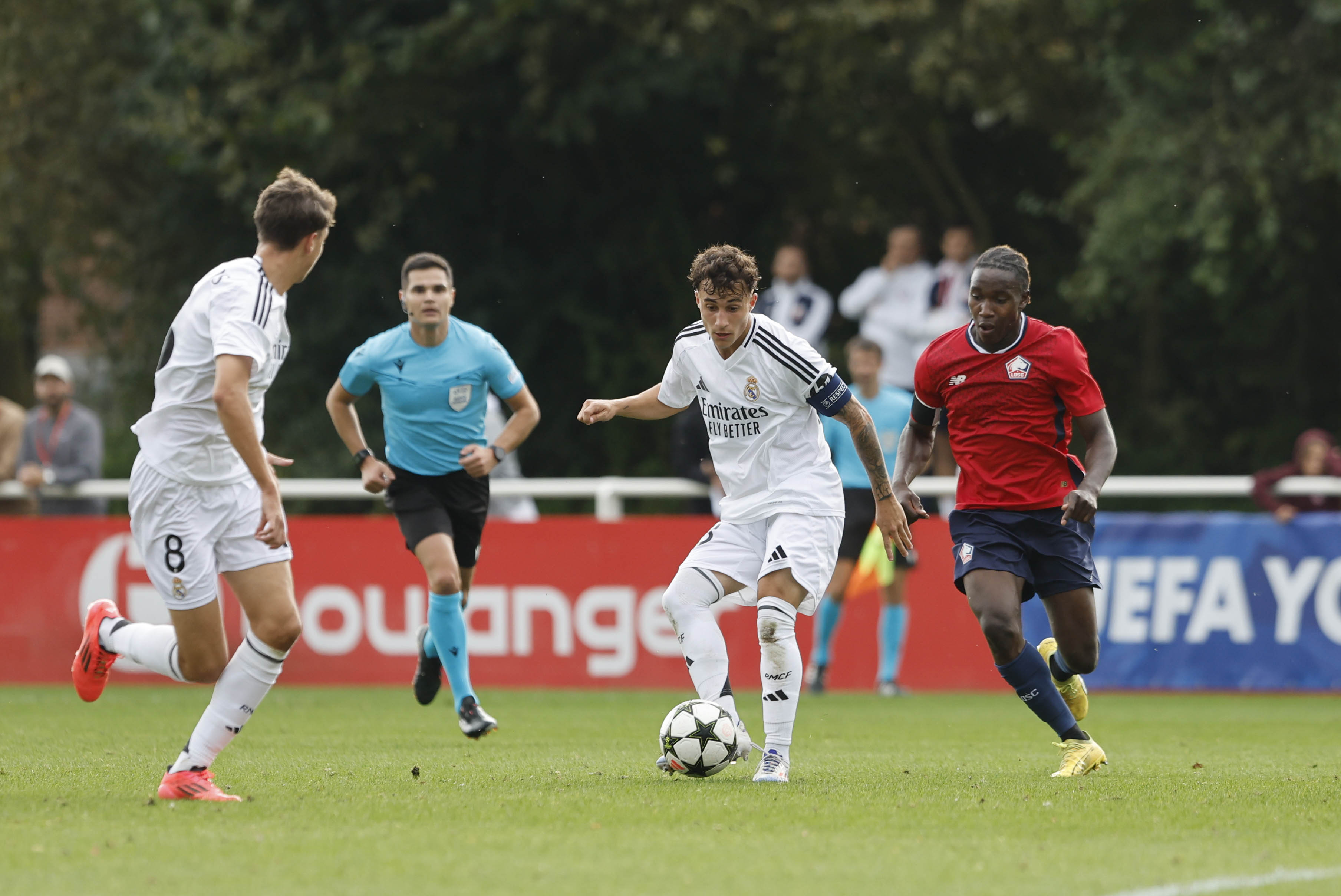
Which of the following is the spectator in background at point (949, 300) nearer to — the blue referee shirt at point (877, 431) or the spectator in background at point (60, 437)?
the blue referee shirt at point (877, 431)

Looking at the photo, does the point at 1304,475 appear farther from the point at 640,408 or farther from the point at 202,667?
the point at 202,667

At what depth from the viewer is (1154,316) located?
20.1 meters

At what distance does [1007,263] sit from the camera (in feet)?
24.6

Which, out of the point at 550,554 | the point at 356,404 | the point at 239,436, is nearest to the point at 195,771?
the point at 239,436

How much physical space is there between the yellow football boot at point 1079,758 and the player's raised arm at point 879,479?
1190 mm

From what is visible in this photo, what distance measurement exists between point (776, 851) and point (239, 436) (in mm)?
2321

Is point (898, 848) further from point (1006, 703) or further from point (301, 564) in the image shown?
point (301, 564)

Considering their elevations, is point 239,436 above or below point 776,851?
above

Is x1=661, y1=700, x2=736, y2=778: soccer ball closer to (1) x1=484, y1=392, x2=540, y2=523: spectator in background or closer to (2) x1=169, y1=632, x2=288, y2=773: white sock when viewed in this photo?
(2) x1=169, y1=632, x2=288, y2=773: white sock

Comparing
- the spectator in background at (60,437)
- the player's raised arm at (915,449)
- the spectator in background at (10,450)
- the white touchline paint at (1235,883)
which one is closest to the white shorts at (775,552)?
the player's raised arm at (915,449)

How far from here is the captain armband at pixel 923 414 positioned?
25.8 feet

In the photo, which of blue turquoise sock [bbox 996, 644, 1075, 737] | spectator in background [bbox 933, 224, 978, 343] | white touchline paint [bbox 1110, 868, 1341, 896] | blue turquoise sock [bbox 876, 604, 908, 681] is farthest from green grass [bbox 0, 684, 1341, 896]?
spectator in background [bbox 933, 224, 978, 343]

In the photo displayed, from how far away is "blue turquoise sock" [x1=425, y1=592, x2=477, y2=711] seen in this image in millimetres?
9602

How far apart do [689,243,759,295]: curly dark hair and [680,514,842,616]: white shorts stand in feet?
3.29
